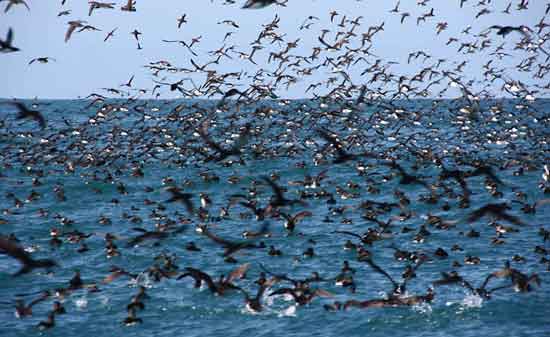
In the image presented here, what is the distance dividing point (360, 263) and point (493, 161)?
2848cm

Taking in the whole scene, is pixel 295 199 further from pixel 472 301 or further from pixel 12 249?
pixel 12 249

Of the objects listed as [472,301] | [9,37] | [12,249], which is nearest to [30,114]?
[9,37]

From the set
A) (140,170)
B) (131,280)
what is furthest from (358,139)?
(131,280)

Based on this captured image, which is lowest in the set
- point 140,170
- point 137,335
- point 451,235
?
point 137,335

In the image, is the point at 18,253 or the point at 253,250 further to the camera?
the point at 253,250

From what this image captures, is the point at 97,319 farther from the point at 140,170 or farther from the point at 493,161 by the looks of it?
the point at 493,161

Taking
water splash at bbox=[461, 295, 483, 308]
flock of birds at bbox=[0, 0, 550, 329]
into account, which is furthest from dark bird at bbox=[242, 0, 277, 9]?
water splash at bbox=[461, 295, 483, 308]

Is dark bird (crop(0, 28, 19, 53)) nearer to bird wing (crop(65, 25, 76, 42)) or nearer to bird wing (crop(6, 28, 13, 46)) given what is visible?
bird wing (crop(6, 28, 13, 46))

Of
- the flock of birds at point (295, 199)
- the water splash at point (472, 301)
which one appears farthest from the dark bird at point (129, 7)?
the water splash at point (472, 301)

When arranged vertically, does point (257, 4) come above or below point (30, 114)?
above

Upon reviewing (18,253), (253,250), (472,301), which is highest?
(18,253)

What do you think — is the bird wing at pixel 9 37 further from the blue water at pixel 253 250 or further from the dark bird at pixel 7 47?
the blue water at pixel 253 250

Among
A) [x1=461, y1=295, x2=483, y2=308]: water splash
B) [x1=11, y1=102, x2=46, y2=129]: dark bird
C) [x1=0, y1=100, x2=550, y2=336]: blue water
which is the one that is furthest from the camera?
[x1=461, y1=295, x2=483, y2=308]: water splash

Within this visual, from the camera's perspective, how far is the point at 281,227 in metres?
42.7
